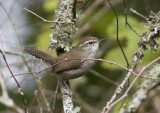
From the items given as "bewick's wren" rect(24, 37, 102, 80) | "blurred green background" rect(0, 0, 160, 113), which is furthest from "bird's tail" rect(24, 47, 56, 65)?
"blurred green background" rect(0, 0, 160, 113)

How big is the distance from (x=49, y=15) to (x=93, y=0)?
3.73 ft

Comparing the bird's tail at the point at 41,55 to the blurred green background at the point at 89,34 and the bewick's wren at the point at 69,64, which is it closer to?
the bewick's wren at the point at 69,64

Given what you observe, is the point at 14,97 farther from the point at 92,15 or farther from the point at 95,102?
the point at 92,15

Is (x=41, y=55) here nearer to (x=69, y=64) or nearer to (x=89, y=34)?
(x=69, y=64)

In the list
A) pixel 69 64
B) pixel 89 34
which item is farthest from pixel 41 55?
pixel 89 34

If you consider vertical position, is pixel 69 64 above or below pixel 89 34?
below

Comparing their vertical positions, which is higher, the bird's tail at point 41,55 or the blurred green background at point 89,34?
the blurred green background at point 89,34

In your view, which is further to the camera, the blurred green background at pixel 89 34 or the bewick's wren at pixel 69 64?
the blurred green background at pixel 89 34

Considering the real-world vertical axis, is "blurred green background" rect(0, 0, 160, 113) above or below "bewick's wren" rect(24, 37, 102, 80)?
above

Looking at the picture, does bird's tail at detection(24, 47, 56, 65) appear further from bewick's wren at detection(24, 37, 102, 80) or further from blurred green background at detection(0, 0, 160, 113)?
blurred green background at detection(0, 0, 160, 113)

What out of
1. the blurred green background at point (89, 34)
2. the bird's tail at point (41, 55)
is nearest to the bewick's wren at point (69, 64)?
the bird's tail at point (41, 55)

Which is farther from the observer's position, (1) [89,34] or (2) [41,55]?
(1) [89,34]

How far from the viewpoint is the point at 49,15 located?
590 cm

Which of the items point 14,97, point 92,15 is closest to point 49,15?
point 92,15
